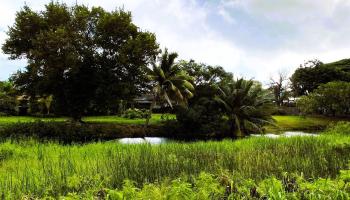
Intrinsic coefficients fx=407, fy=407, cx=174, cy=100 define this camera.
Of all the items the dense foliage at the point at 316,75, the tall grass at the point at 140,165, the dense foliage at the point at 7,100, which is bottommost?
the tall grass at the point at 140,165

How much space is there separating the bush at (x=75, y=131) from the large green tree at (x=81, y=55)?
2.54m

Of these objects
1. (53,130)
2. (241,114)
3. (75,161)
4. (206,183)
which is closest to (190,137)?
(241,114)

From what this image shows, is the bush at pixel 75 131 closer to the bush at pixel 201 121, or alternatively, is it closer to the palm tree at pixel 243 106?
the bush at pixel 201 121

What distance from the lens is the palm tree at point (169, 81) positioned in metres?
39.3

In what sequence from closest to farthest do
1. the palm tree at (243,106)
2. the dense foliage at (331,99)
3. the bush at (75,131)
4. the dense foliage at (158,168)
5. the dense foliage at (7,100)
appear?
the dense foliage at (158,168)
the bush at (75,131)
the palm tree at (243,106)
the dense foliage at (7,100)
the dense foliage at (331,99)

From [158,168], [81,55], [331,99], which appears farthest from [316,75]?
[158,168]

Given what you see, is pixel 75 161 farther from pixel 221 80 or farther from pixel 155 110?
pixel 155 110

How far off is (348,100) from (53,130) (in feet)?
112

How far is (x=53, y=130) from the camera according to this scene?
1283 inches

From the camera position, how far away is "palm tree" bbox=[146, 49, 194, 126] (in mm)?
39350

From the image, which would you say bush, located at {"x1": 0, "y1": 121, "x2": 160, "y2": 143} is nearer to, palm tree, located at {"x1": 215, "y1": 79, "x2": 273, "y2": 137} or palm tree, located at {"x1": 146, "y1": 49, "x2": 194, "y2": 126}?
palm tree, located at {"x1": 146, "y1": 49, "x2": 194, "y2": 126}

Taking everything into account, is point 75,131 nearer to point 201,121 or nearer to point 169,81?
point 169,81

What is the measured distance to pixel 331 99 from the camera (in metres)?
48.7

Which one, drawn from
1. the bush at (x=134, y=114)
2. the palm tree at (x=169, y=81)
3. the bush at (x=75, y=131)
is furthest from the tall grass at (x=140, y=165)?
the bush at (x=134, y=114)
